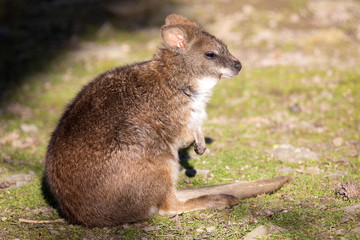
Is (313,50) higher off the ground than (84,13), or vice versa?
(84,13)

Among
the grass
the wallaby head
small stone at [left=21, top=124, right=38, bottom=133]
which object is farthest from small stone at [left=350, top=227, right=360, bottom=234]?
small stone at [left=21, top=124, right=38, bottom=133]

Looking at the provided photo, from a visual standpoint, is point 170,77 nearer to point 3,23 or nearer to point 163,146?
point 163,146

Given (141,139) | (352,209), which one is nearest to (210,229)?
(141,139)

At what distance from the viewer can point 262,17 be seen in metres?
10.6

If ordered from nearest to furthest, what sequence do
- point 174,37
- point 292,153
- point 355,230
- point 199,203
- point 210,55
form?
point 355,230, point 199,203, point 174,37, point 210,55, point 292,153

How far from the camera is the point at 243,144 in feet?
20.6

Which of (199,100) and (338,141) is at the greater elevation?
(199,100)

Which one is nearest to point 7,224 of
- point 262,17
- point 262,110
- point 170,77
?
point 170,77

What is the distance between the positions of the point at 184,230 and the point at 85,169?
1.02 metres

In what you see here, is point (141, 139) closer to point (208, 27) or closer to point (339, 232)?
point (339, 232)

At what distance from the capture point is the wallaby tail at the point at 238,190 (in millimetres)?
4586

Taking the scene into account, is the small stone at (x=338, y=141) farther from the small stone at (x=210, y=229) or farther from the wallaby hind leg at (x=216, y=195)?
the small stone at (x=210, y=229)

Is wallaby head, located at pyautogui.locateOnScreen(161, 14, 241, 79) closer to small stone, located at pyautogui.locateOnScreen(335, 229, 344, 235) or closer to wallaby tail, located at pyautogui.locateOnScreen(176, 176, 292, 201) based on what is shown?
wallaby tail, located at pyautogui.locateOnScreen(176, 176, 292, 201)

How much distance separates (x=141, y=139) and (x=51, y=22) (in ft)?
27.1
